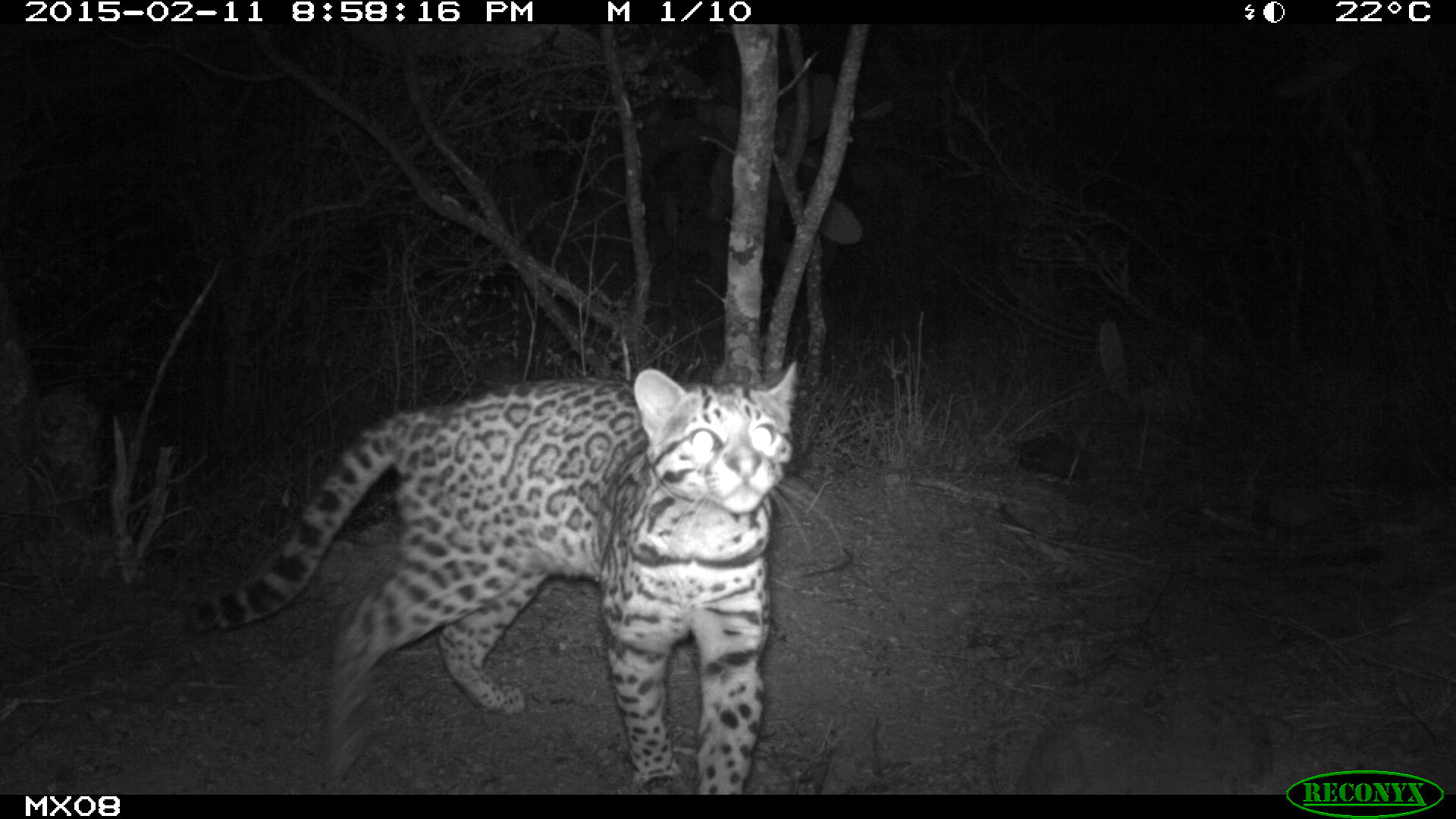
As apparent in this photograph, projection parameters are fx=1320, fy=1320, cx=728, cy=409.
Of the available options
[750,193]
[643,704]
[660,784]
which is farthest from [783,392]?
[750,193]

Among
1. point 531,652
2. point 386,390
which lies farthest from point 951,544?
point 386,390

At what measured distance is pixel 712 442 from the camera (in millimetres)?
4219

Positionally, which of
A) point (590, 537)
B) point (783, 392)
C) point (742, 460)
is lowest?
point (590, 537)

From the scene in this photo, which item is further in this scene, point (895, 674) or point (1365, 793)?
point (895, 674)

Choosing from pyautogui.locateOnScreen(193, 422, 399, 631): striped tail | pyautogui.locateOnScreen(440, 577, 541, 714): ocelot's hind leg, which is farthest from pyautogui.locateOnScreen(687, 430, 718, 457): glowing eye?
pyautogui.locateOnScreen(193, 422, 399, 631): striped tail

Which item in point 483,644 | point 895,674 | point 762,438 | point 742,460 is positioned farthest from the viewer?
point 895,674

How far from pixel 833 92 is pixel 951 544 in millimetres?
3007

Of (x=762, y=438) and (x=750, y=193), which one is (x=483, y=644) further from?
(x=750, y=193)

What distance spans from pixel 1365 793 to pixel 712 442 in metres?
2.51

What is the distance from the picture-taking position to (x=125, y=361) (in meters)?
8.48

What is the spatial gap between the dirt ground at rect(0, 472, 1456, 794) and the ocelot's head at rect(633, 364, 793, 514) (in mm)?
1111

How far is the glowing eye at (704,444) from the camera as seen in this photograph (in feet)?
13.8

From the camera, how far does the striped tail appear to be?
15.8 ft

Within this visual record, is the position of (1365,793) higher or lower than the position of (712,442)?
lower
